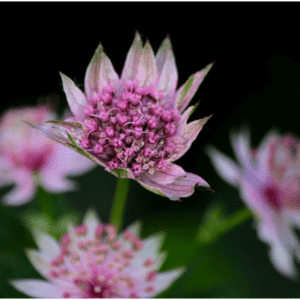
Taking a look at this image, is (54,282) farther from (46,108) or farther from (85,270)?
(46,108)

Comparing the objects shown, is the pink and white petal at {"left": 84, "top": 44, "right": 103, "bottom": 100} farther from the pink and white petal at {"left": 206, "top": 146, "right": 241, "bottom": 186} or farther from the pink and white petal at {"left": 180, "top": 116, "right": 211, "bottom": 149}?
the pink and white petal at {"left": 206, "top": 146, "right": 241, "bottom": 186}

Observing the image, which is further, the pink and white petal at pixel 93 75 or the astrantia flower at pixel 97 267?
the astrantia flower at pixel 97 267

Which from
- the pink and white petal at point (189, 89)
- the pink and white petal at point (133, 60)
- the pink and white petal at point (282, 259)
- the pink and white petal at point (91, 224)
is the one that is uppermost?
the pink and white petal at point (133, 60)

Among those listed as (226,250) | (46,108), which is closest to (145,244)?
(46,108)

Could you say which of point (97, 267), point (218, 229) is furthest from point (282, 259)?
point (97, 267)

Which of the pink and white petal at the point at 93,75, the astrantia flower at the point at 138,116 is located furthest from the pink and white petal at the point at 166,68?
the pink and white petal at the point at 93,75

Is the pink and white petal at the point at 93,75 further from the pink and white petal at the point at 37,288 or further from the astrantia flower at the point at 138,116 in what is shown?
the pink and white petal at the point at 37,288
